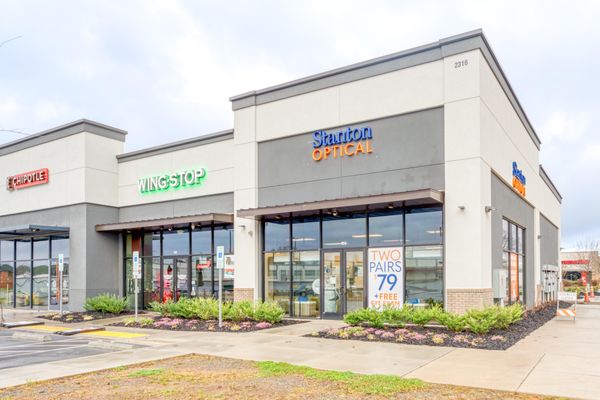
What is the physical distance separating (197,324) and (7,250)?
640 inches

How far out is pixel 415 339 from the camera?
13.2 m

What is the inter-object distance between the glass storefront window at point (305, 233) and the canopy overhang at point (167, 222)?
294cm

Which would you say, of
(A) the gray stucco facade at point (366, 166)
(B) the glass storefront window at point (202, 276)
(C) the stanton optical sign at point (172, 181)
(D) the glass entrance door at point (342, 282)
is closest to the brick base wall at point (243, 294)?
(B) the glass storefront window at point (202, 276)

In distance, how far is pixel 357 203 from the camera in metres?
16.7

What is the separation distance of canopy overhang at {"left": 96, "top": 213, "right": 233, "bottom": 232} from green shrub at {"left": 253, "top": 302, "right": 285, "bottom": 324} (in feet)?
15.2

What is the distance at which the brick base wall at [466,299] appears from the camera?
49.9ft

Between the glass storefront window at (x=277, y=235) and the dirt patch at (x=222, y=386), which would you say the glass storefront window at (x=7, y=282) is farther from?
the dirt patch at (x=222, y=386)

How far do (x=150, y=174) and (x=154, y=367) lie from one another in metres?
14.9

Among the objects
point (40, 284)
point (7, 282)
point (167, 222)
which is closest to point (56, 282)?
point (40, 284)

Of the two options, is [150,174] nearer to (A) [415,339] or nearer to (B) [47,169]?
(B) [47,169]

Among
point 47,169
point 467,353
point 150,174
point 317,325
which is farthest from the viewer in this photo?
point 47,169

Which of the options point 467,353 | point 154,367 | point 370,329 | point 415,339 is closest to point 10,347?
point 154,367

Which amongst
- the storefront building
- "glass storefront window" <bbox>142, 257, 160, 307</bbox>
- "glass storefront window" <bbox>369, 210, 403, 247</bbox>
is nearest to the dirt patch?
the storefront building

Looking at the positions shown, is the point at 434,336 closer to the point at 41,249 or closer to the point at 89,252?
the point at 89,252
